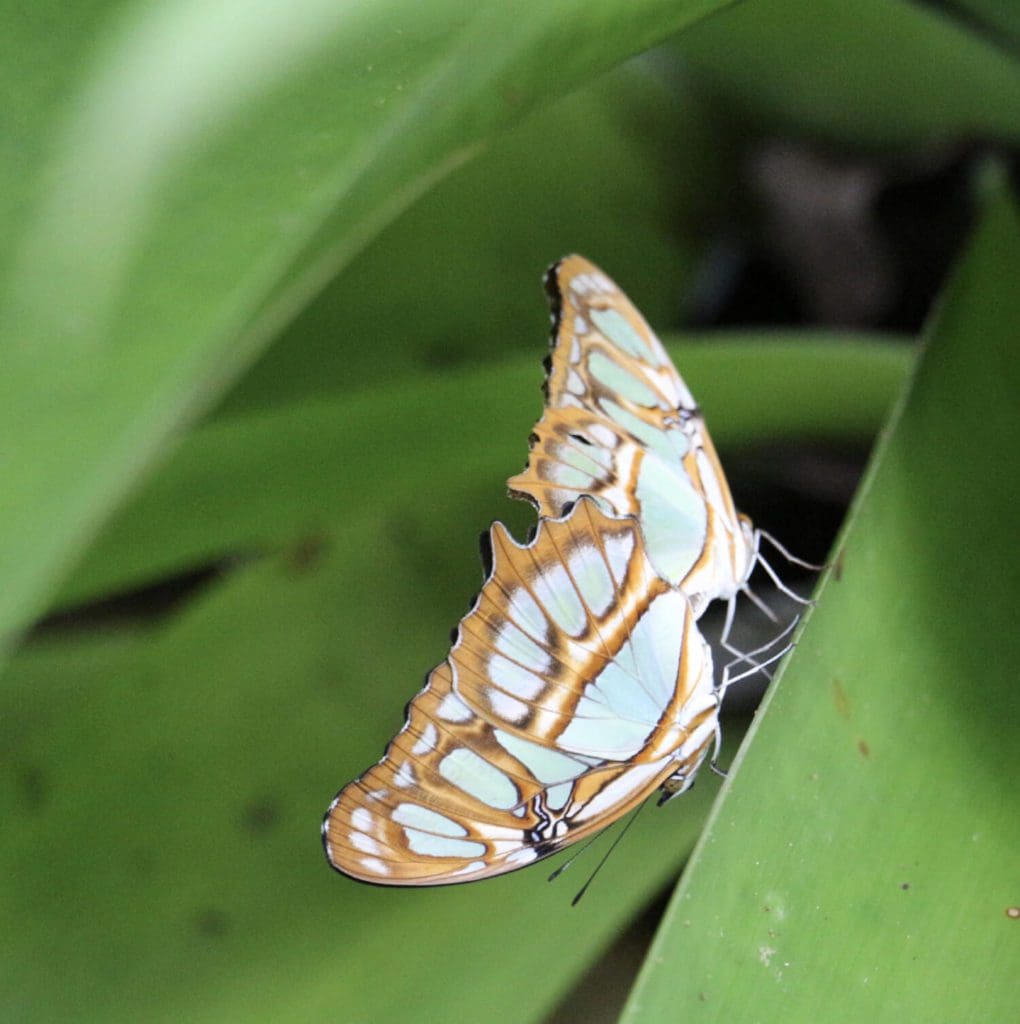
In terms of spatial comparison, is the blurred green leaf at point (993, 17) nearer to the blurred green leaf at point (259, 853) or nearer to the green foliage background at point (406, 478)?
the green foliage background at point (406, 478)

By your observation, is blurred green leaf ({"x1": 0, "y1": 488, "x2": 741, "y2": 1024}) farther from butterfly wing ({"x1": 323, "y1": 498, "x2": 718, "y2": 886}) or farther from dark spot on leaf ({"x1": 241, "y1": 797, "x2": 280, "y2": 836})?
butterfly wing ({"x1": 323, "y1": 498, "x2": 718, "y2": 886})

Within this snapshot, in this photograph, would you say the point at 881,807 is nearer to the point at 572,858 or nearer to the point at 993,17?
the point at 572,858

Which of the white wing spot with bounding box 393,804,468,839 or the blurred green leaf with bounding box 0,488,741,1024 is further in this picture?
the blurred green leaf with bounding box 0,488,741,1024

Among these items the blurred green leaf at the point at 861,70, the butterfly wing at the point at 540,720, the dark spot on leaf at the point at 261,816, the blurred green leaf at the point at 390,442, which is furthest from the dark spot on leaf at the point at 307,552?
the blurred green leaf at the point at 861,70

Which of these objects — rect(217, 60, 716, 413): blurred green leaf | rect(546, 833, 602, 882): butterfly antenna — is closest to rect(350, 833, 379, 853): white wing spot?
rect(546, 833, 602, 882): butterfly antenna

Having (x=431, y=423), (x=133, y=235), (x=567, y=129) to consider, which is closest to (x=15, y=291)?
(x=133, y=235)
